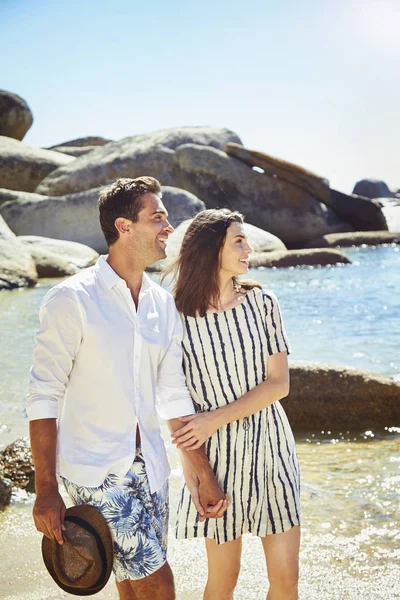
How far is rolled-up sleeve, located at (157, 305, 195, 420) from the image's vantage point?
2.77 meters

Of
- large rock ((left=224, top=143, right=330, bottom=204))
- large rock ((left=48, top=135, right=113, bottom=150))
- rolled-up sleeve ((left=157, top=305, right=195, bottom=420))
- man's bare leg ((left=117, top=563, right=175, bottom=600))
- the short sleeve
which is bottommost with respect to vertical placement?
man's bare leg ((left=117, top=563, right=175, bottom=600))

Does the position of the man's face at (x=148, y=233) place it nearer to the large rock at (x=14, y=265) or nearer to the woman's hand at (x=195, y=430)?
the woman's hand at (x=195, y=430)

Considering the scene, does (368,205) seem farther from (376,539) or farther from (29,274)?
(376,539)

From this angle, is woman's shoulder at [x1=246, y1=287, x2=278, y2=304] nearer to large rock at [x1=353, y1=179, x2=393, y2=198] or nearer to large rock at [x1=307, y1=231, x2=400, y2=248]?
large rock at [x1=307, y1=231, x2=400, y2=248]

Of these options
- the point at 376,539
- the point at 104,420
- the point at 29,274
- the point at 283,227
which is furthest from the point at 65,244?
the point at 104,420

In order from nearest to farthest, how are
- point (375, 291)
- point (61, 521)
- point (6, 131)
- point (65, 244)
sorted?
point (61, 521)
point (375, 291)
point (65, 244)
point (6, 131)

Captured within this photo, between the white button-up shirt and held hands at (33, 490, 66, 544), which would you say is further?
the white button-up shirt

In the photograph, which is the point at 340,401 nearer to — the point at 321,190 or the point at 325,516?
the point at 325,516

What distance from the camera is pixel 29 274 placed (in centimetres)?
1775

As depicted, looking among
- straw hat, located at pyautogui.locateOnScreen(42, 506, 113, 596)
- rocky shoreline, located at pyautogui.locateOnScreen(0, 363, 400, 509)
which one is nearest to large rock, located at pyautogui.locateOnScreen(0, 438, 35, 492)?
rocky shoreline, located at pyautogui.locateOnScreen(0, 363, 400, 509)

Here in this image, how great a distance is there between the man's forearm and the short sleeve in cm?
90

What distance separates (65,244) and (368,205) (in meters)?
14.6

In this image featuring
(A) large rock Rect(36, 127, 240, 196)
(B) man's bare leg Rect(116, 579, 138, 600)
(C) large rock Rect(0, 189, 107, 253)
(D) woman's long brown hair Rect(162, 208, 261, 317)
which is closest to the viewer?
(B) man's bare leg Rect(116, 579, 138, 600)

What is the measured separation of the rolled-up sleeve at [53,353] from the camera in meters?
2.46
